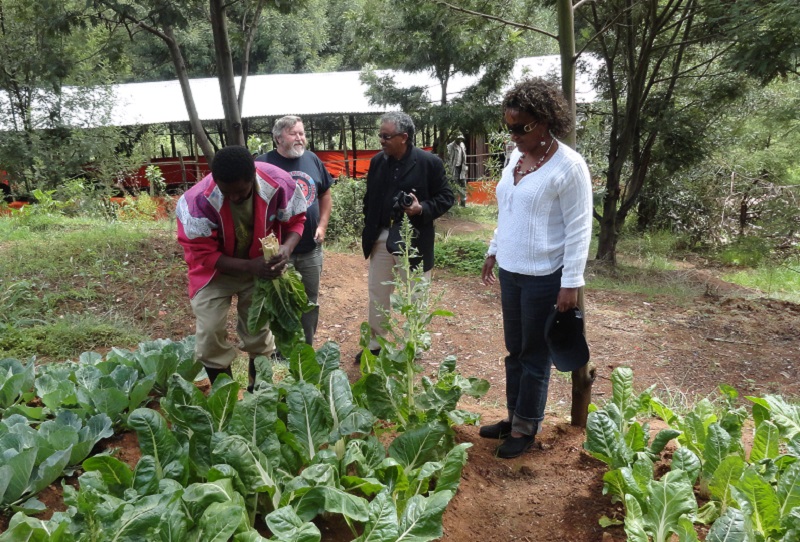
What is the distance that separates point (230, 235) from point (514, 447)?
1.87 meters

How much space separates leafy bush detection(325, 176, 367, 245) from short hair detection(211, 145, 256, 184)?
6924 mm

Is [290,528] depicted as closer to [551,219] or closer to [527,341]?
[527,341]

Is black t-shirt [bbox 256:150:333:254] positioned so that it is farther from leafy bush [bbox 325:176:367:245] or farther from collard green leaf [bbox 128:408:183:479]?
leafy bush [bbox 325:176:367:245]

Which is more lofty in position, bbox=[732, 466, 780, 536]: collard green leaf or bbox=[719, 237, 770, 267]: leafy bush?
bbox=[732, 466, 780, 536]: collard green leaf

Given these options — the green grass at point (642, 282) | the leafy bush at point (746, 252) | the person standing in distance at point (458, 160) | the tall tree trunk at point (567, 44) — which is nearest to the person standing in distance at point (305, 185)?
the tall tree trunk at point (567, 44)

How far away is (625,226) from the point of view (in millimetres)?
14883

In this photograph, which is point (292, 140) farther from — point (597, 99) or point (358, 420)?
point (597, 99)

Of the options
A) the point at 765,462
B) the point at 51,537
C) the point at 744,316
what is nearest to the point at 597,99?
the point at 744,316

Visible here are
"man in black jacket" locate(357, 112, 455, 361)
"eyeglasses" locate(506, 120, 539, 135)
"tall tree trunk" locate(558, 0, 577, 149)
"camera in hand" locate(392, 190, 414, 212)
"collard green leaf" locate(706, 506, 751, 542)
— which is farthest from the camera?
"man in black jacket" locate(357, 112, 455, 361)

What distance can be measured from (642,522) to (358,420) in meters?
1.17

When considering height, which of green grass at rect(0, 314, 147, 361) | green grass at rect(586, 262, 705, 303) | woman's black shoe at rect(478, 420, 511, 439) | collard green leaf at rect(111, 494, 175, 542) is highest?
collard green leaf at rect(111, 494, 175, 542)

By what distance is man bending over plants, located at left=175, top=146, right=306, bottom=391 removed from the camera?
10.6 ft

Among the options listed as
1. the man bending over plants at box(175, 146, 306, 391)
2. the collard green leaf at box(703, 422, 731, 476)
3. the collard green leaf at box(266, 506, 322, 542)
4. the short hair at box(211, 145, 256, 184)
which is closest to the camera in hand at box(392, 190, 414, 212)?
the man bending over plants at box(175, 146, 306, 391)

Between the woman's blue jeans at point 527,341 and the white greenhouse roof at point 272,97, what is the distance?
1174cm
